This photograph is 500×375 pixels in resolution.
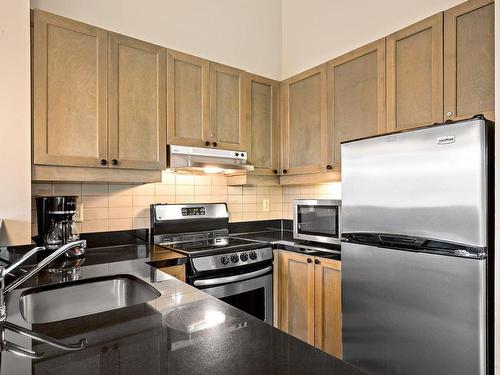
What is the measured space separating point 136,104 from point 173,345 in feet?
5.46

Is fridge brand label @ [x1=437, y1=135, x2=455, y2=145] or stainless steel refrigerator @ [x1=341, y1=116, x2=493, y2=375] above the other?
fridge brand label @ [x1=437, y1=135, x2=455, y2=145]

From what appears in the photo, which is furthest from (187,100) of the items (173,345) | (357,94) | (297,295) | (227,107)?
(173,345)

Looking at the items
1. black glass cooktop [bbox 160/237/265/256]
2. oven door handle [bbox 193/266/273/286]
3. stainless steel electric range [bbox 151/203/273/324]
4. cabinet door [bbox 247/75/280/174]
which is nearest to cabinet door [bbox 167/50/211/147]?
cabinet door [bbox 247/75/280/174]

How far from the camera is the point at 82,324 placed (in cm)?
87

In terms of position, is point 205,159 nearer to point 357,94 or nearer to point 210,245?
point 210,245

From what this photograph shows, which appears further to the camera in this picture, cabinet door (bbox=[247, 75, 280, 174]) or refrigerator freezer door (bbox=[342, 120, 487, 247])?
cabinet door (bbox=[247, 75, 280, 174])

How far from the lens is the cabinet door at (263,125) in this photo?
2648mm

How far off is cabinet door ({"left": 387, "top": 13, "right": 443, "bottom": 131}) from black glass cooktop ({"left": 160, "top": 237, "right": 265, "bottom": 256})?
121 cm

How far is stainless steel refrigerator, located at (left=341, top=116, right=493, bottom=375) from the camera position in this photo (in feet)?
4.45

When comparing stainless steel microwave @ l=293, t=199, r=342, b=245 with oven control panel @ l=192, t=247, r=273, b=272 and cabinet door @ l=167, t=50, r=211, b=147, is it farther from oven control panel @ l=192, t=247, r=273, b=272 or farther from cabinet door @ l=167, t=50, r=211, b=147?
cabinet door @ l=167, t=50, r=211, b=147

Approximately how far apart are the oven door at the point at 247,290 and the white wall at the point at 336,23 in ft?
5.65

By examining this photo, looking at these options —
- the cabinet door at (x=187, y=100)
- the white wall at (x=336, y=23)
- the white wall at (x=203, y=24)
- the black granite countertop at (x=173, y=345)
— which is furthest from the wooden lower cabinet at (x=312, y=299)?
the white wall at (x=203, y=24)

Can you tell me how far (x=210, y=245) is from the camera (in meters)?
2.29

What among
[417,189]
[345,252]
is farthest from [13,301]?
[417,189]
